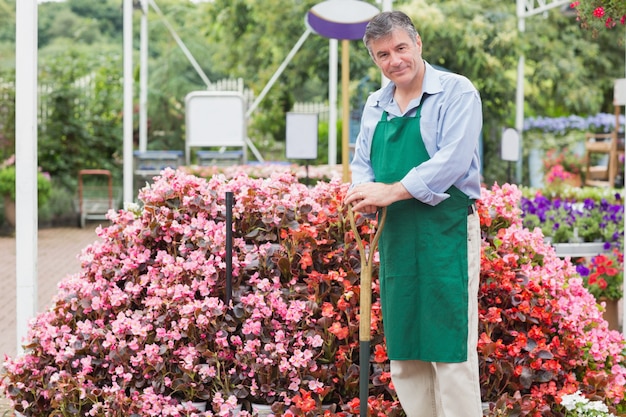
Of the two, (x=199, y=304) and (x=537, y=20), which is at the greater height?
(x=537, y=20)

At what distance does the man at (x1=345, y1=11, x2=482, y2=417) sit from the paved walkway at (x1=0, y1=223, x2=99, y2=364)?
371 cm

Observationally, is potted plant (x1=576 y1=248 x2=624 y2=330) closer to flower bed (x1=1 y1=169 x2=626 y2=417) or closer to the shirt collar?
flower bed (x1=1 y1=169 x2=626 y2=417)

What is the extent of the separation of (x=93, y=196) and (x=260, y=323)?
12.4 metres

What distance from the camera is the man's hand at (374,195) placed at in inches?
131

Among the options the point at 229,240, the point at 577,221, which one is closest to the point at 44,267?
the point at 577,221

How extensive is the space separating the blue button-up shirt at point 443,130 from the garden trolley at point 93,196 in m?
12.2

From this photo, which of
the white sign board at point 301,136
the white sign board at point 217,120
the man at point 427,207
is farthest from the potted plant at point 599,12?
the white sign board at point 217,120

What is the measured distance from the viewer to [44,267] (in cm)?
1090

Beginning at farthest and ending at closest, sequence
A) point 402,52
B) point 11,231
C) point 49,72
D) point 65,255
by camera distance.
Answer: point 49,72 < point 11,231 < point 65,255 < point 402,52

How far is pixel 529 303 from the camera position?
14.3ft

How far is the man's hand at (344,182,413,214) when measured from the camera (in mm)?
3334

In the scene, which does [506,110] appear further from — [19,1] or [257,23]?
[19,1]

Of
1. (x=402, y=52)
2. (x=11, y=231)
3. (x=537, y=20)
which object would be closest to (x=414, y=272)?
(x=402, y=52)

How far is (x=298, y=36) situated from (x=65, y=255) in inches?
264
